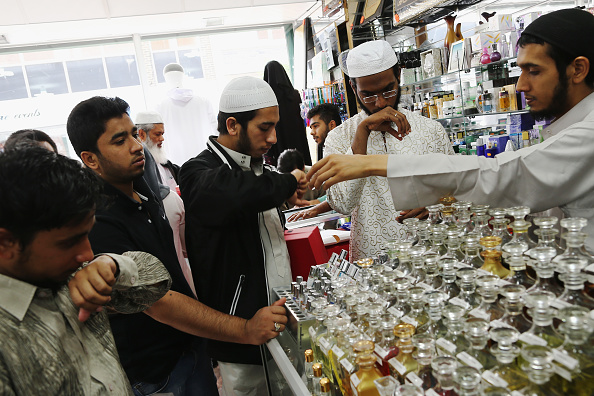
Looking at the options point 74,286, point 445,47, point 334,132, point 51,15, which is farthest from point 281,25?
point 74,286

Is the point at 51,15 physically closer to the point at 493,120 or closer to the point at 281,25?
the point at 281,25

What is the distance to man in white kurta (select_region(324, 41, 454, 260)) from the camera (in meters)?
2.13

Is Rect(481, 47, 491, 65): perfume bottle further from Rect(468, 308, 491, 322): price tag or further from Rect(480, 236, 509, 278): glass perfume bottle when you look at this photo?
Rect(468, 308, 491, 322): price tag

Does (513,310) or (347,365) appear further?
(347,365)

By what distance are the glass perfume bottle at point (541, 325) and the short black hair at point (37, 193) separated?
2.99ft

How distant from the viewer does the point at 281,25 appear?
26.1 feet

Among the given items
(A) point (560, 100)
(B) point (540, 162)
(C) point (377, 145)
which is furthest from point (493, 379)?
(C) point (377, 145)

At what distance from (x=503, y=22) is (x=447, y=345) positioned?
3178 millimetres

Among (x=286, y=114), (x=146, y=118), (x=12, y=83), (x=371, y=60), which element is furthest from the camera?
(x=12, y=83)

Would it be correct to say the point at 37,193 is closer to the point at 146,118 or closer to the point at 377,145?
the point at 377,145

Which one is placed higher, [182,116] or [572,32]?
[182,116]

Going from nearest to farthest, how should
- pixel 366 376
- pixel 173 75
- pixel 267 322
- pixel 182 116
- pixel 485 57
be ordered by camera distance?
pixel 366 376 < pixel 267 322 < pixel 485 57 < pixel 173 75 < pixel 182 116

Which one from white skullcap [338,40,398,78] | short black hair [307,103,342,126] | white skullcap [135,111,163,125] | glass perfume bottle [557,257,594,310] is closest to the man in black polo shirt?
glass perfume bottle [557,257,594,310]

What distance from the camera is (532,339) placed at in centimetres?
74
